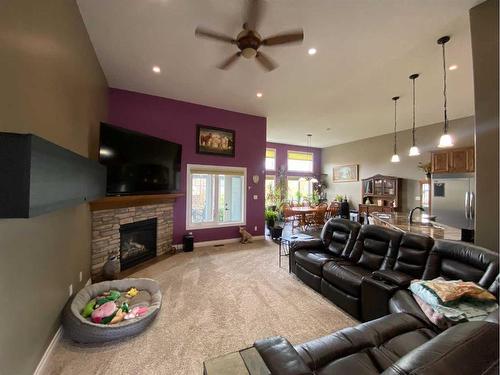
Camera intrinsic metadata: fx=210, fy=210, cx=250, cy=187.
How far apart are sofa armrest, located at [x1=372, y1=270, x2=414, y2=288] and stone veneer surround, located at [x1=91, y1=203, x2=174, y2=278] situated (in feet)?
12.9

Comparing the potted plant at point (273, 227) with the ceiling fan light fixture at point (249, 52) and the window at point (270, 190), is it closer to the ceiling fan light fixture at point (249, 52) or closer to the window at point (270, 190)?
the window at point (270, 190)

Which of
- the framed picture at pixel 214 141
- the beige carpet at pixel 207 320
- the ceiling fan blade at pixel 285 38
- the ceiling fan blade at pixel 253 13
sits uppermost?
the ceiling fan blade at pixel 253 13

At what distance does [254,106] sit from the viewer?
17.4ft

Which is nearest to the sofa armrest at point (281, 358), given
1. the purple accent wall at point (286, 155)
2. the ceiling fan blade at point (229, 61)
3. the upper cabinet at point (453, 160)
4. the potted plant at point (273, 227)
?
the ceiling fan blade at point (229, 61)

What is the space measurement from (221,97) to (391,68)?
325 cm

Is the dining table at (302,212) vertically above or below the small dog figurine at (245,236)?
above

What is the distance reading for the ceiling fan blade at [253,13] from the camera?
2.18m

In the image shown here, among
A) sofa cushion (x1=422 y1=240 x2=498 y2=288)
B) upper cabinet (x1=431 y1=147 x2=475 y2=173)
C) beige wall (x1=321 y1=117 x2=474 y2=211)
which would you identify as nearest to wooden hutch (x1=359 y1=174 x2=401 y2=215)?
beige wall (x1=321 y1=117 x2=474 y2=211)

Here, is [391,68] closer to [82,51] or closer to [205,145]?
[205,145]

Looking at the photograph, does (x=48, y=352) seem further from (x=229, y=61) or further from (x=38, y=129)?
(x=229, y=61)

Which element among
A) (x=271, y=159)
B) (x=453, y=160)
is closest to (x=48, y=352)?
(x=453, y=160)

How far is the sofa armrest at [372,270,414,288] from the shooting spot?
218 centimetres

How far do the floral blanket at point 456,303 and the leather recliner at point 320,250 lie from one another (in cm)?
128

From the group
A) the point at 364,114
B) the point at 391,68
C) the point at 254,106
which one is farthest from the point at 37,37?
the point at 364,114
